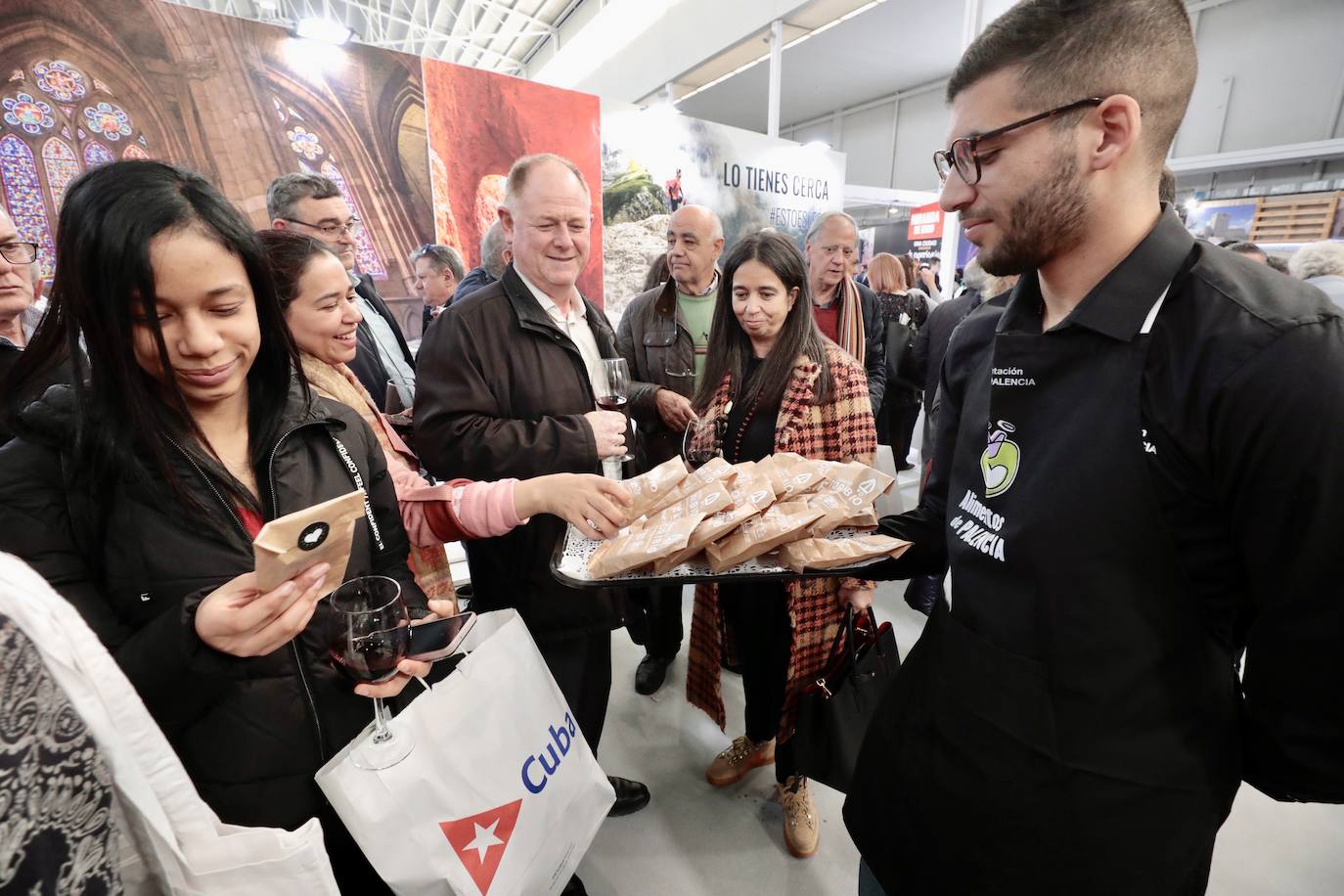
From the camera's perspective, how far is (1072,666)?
0.85m

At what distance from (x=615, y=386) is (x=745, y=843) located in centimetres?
164

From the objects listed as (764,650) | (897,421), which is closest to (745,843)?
(764,650)

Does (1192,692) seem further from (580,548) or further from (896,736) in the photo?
(580,548)

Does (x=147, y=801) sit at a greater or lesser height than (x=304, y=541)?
lesser

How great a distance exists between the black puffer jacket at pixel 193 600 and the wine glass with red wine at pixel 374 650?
0.07m

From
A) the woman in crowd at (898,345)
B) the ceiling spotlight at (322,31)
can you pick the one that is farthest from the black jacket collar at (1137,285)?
the ceiling spotlight at (322,31)

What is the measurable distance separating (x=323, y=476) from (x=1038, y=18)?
1395 millimetres

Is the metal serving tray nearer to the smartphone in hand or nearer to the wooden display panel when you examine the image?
the smartphone in hand

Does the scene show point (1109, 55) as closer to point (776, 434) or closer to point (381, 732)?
point (776, 434)

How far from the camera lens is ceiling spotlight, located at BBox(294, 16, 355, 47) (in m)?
4.85

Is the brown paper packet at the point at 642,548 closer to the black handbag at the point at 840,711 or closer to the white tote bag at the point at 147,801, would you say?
the white tote bag at the point at 147,801

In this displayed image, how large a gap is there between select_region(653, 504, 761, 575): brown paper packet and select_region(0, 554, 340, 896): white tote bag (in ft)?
2.30

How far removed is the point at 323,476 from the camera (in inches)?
44.8

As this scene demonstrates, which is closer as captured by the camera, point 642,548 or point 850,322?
point 642,548
